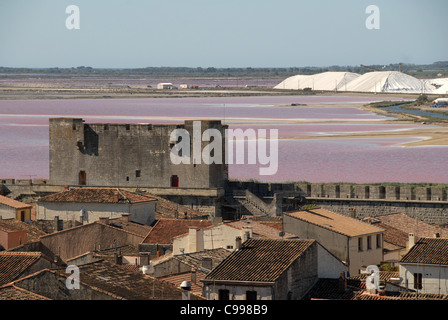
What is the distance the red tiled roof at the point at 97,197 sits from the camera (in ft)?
109

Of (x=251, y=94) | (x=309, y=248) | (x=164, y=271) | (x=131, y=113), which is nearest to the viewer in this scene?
(x=309, y=248)

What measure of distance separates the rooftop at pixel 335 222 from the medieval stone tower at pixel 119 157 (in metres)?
12.9

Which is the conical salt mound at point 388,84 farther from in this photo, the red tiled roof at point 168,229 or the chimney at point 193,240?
the chimney at point 193,240

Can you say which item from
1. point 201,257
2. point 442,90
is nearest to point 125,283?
point 201,257

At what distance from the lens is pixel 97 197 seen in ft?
110

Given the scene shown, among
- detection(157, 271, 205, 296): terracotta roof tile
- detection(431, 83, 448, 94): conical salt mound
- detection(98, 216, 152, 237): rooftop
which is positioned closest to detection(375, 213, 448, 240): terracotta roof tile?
detection(98, 216, 152, 237): rooftop

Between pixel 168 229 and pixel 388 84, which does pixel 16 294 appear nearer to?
pixel 168 229

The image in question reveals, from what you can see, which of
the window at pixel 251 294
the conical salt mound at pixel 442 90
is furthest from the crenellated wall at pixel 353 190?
the conical salt mound at pixel 442 90

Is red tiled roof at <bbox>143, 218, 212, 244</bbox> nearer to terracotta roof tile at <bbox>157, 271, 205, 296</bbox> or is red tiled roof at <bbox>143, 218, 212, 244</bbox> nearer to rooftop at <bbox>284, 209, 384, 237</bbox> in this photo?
rooftop at <bbox>284, 209, 384, 237</bbox>

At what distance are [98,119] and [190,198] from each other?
181ft

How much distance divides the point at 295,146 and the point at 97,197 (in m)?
43.5

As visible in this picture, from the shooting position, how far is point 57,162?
141 feet
